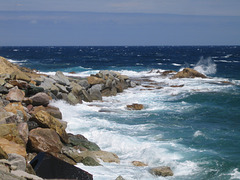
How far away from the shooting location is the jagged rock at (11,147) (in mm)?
8391

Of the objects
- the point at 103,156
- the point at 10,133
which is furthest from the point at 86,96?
the point at 10,133

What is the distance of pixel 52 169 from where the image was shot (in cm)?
786

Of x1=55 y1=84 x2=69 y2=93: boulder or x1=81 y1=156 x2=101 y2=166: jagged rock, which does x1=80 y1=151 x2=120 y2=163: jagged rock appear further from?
x1=55 y1=84 x2=69 y2=93: boulder

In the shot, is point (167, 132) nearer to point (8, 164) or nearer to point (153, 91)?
point (8, 164)

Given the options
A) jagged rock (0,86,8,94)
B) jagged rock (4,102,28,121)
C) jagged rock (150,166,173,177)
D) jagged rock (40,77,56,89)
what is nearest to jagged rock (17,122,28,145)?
jagged rock (4,102,28,121)

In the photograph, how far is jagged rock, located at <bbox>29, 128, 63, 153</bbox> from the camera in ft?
33.8

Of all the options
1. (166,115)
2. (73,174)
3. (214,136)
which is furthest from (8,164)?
(166,115)

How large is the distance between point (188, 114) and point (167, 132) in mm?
4986

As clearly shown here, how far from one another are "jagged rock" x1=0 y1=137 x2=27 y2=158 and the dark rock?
0.54m

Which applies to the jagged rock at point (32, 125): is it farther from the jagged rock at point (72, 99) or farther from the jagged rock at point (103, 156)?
the jagged rock at point (72, 99)

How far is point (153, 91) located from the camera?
2972 centimetres

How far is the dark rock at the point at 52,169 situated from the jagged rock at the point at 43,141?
A: 2.13 meters

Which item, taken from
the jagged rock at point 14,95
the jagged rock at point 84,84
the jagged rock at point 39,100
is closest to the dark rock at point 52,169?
the jagged rock at point 14,95

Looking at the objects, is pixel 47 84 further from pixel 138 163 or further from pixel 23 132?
pixel 23 132
